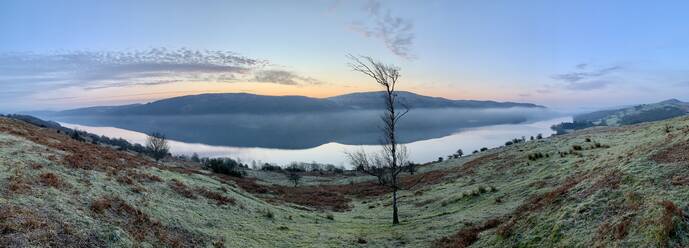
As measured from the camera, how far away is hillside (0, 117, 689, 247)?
13.1 metres

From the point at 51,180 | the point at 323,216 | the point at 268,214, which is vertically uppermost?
the point at 51,180

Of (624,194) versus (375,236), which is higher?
(624,194)

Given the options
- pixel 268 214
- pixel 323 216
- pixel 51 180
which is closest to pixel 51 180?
pixel 51 180

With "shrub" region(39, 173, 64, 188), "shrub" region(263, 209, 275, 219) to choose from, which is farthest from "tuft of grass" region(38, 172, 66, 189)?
"shrub" region(263, 209, 275, 219)

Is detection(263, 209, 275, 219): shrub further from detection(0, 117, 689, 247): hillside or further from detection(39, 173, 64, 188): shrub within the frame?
detection(39, 173, 64, 188): shrub

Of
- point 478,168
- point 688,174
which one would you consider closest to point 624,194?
point 688,174

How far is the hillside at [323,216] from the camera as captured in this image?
13.1m

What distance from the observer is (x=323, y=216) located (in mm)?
33594

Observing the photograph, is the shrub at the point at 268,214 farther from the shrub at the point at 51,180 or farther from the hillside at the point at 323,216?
the shrub at the point at 51,180

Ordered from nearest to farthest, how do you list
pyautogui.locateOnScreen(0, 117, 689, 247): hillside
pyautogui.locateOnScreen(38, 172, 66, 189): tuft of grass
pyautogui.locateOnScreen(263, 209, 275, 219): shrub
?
pyautogui.locateOnScreen(0, 117, 689, 247): hillside, pyautogui.locateOnScreen(38, 172, 66, 189): tuft of grass, pyautogui.locateOnScreen(263, 209, 275, 219): shrub

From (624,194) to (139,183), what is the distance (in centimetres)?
2734

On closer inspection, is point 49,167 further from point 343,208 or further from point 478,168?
point 478,168

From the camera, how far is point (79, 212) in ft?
52.2

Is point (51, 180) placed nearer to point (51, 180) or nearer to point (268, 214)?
point (51, 180)
